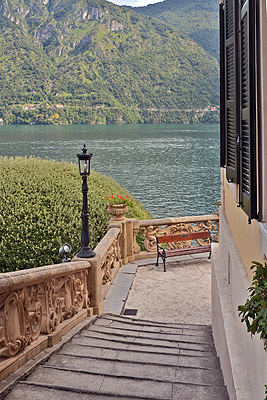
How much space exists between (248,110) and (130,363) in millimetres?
3137

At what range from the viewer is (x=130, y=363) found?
5.21 meters

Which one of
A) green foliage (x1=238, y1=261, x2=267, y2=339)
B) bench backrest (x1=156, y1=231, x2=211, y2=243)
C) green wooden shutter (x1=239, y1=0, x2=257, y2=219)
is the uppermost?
green wooden shutter (x1=239, y1=0, x2=257, y2=219)

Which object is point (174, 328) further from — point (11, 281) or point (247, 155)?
point (247, 155)

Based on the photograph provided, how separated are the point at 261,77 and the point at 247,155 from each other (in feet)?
2.11

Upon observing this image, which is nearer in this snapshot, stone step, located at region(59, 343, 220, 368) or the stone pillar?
stone step, located at region(59, 343, 220, 368)

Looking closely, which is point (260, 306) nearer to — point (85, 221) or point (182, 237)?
point (85, 221)

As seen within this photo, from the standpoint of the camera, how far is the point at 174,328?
7203 millimetres

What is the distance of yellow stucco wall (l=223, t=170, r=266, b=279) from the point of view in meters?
3.61

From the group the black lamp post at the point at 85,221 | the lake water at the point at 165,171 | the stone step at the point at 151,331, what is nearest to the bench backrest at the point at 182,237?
the black lamp post at the point at 85,221

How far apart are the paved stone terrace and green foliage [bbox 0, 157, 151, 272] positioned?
183cm

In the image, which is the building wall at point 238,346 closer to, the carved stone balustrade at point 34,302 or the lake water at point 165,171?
the carved stone balustrade at point 34,302

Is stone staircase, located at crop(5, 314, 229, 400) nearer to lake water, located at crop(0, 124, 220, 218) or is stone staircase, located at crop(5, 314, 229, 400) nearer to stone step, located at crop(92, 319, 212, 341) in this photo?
stone step, located at crop(92, 319, 212, 341)

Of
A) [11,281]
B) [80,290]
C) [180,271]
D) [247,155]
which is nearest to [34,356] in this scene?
[11,281]

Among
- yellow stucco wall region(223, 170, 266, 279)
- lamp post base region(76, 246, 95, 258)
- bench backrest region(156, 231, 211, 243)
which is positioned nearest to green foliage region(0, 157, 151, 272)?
bench backrest region(156, 231, 211, 243)
